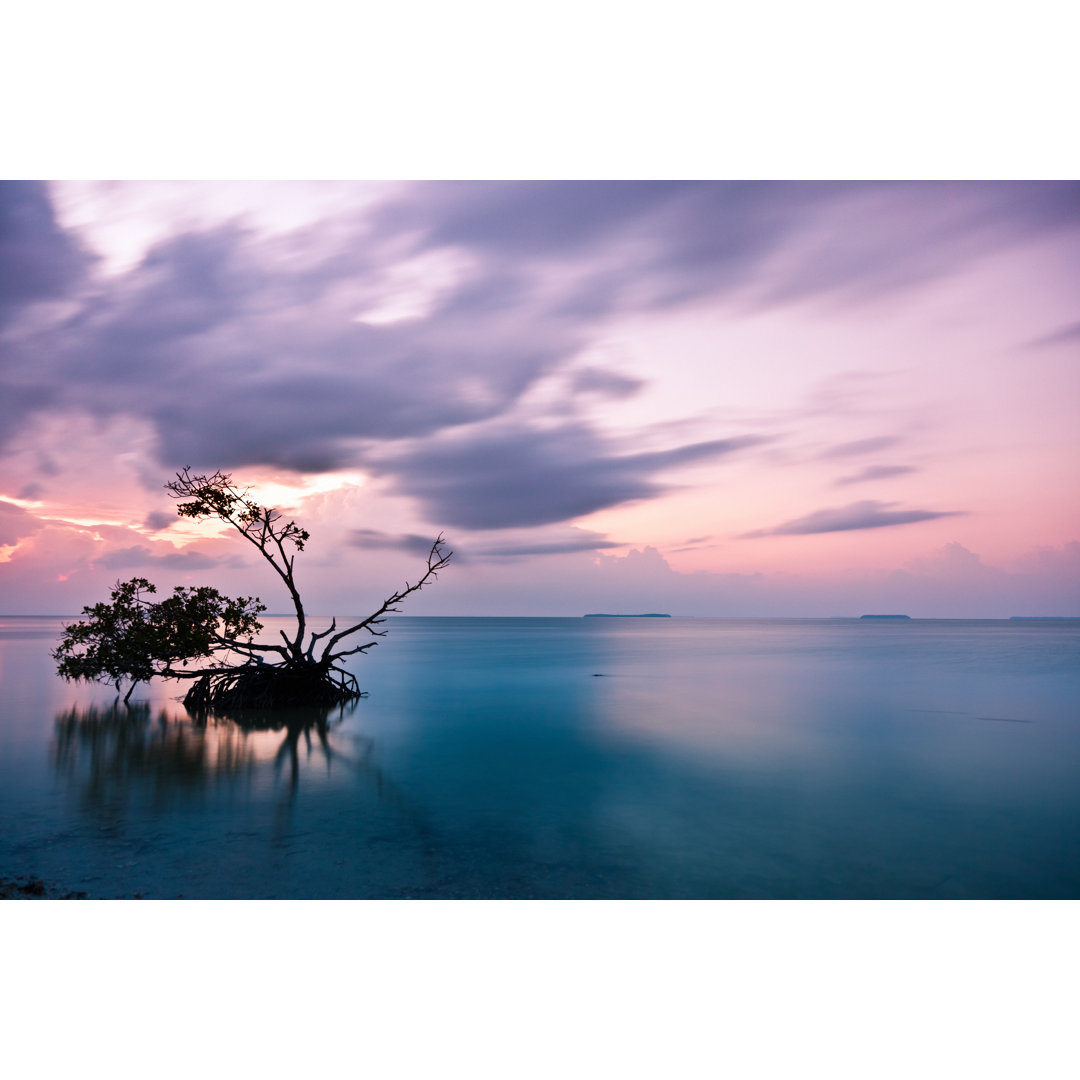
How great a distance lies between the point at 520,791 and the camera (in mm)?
11906

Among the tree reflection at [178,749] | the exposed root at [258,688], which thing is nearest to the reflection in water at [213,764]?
the tree reflection at [178,749]

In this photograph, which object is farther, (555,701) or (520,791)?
(555,701)

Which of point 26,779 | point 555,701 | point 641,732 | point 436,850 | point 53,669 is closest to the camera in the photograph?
point 436,850

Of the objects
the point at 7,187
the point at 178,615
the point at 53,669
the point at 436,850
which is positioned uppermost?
the point at 7,187

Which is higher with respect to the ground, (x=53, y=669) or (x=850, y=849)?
(x=850, y=849)

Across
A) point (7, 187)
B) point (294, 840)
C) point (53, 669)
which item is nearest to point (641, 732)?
point (294, 840)

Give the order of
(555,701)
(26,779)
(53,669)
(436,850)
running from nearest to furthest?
(436,850) < (26,779) < (555,701) < (53,669)

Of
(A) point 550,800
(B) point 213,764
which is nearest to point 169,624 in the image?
(B) point 213,764

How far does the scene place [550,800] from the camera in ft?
37.0

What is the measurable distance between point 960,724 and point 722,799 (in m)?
12.3

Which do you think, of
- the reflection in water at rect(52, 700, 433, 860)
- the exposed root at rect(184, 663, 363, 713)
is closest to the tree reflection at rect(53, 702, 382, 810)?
the reflection in water at rect(52, 700, 433, 860)

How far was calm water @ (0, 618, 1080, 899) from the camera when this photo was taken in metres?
7.77

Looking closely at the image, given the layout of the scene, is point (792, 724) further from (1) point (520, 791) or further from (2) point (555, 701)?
(1) point (520, 791)

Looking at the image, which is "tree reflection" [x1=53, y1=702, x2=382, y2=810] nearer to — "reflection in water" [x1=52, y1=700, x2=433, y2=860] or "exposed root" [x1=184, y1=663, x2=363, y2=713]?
"reflection in water" [x1=52, y1=700, x2=433, y2=860]
